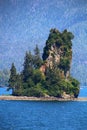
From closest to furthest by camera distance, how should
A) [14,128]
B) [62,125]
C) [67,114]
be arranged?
[14,128] < [62,125] < [67,114]

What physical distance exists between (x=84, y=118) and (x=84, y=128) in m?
26.9

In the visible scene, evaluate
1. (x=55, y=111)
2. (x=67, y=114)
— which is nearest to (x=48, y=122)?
(x=67, y=114)

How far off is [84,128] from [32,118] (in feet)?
84.0

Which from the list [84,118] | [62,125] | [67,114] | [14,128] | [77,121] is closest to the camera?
[14,128]

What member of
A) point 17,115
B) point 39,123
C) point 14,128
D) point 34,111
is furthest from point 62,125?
point 34,111

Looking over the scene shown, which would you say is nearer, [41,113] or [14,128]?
[14,128]

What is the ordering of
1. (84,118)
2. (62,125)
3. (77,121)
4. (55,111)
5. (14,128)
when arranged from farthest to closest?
(55,111), (84,118), (77,121), (62,125), (14,128)

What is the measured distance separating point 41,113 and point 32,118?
1811cm

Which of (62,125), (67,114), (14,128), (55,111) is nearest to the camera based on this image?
(14,128)

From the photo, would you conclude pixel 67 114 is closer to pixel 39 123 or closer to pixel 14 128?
pixel 39 123

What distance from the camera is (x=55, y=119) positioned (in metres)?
143

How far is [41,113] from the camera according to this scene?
163 meters

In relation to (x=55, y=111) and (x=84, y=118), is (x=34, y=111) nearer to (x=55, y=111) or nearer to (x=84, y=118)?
(x=55, y=111)

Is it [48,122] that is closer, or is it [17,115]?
[48,122]
